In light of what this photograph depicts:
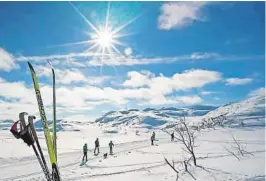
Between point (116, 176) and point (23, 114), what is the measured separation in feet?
40.6

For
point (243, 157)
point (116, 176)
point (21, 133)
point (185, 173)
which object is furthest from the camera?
point (243, 157)

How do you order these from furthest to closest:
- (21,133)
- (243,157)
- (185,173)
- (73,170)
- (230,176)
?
1. (73,170)
2. (243,157)
3. (185,173)
4. (230,176)
5. (21,133)

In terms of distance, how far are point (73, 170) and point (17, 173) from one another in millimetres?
4132

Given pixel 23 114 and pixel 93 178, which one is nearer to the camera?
pixel 23 114

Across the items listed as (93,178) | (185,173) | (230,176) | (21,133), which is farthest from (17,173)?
(21,133)

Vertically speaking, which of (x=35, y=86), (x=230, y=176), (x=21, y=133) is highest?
(x=35, y=86)

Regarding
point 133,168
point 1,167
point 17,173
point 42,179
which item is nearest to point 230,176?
point 133,168

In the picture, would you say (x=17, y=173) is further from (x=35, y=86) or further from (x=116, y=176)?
(x=35, y=86)

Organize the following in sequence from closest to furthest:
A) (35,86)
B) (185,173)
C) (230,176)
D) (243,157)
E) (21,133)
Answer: (21,133), (35,86), (230,176), (185,173), (243,157)

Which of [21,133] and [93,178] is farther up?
[21,133]

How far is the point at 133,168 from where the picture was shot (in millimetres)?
19781

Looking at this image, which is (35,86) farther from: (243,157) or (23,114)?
(243,157)

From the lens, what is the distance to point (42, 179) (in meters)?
18.4

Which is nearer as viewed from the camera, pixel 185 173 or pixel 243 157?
pixel 185 173
